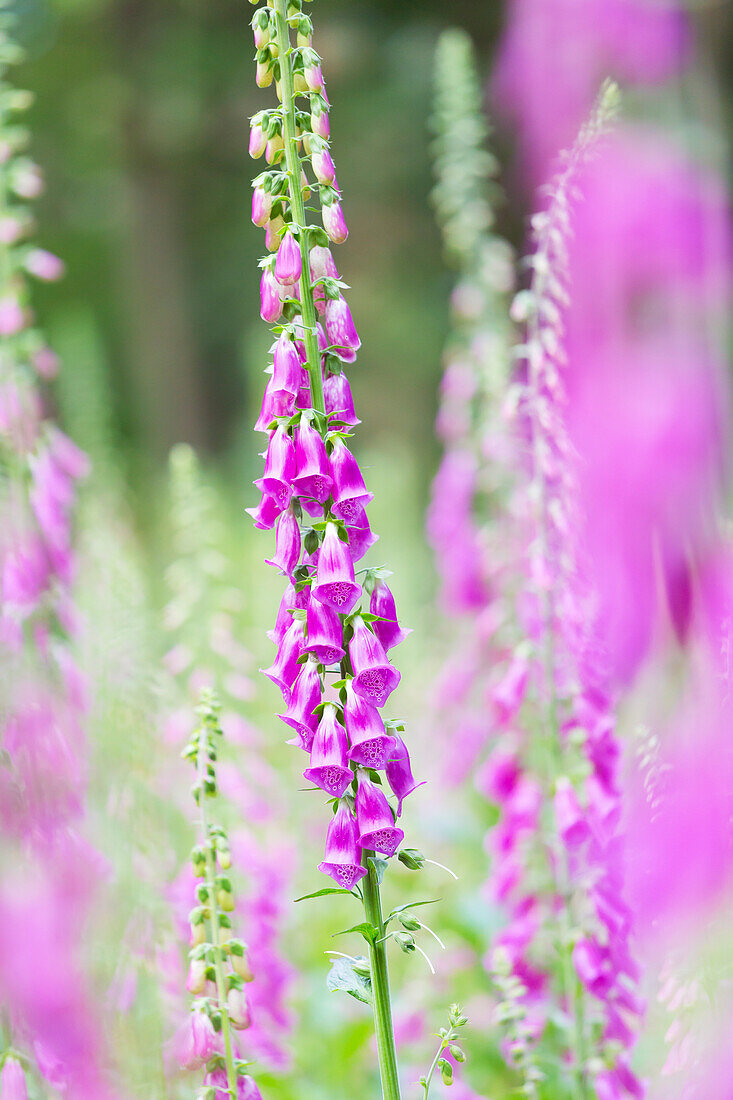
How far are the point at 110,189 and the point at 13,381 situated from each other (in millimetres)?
7499

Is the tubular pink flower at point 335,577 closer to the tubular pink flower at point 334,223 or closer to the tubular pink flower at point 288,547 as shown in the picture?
the tubular pink flower at point 288,547

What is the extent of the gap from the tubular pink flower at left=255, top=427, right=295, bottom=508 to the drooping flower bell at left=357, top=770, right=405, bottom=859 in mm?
302

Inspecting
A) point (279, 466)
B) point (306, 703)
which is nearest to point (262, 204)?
point (279, 466)

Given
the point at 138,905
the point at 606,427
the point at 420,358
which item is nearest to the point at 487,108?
the point at 420,358

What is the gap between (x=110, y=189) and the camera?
8695 mm

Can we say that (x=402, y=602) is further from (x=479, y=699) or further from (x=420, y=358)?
(x=420, y=358)

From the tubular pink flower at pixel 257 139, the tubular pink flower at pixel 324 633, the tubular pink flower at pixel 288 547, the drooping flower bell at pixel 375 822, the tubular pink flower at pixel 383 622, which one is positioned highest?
the tubular pink flower at pixel 257 139

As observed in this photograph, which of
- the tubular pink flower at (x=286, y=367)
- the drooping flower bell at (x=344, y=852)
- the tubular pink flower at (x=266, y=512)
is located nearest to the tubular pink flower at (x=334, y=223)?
the tubular pink flower at (x=286, y=367)

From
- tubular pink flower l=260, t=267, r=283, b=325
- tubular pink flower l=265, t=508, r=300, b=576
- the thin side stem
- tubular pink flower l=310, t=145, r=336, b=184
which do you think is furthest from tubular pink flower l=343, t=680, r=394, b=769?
the thin side stem

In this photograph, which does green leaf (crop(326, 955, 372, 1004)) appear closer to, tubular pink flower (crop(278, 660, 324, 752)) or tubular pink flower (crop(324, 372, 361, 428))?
tubular pink flower (crop(278, 660, 324, 752))

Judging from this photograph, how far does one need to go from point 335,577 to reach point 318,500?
98mm

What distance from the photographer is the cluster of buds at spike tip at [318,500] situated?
3.41ft

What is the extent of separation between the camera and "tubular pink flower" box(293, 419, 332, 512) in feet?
3.40

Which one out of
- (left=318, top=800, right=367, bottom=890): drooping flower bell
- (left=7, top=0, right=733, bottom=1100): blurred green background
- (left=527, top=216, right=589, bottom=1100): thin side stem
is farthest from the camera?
(left=7, top=0, right=733, bottom=1100): blurred green background
